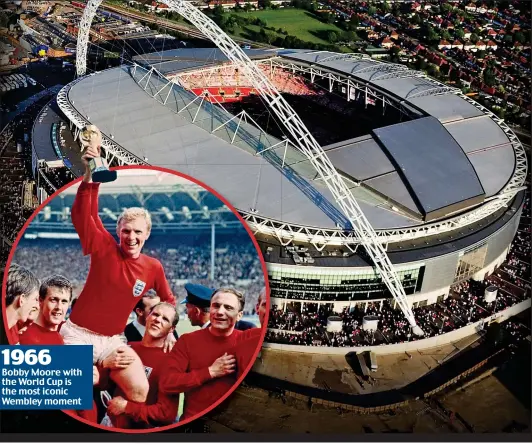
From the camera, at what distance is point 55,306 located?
115 ft

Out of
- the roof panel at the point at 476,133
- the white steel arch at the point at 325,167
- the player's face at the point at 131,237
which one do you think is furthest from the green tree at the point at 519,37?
the player's face at the point at 131,237

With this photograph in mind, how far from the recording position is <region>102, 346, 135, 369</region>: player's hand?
34.2 m

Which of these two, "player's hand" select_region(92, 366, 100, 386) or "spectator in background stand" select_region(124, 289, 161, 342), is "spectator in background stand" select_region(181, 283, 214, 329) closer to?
"spectator in background stand" select_region(124, 289, 161, 342)

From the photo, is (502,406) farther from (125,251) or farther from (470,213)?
(125,251)

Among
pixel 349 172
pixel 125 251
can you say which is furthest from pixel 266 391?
pixel 349 172

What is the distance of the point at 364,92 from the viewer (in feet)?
222

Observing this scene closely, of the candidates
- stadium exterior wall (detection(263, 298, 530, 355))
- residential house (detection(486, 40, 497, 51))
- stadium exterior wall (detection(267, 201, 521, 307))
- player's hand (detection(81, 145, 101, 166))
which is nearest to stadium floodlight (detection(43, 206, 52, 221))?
player's hand (detection(81, 145, 101, 166))

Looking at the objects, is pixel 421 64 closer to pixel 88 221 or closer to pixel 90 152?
pixel 90 152

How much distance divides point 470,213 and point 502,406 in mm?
13836

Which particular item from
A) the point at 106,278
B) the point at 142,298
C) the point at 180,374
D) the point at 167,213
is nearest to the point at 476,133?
the point at 167,213

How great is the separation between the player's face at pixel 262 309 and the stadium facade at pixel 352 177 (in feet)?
23.0

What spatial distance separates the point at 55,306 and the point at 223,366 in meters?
9.45

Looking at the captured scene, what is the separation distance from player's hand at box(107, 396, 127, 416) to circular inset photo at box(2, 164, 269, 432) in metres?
0.05

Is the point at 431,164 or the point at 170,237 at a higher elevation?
the point at 431,164
